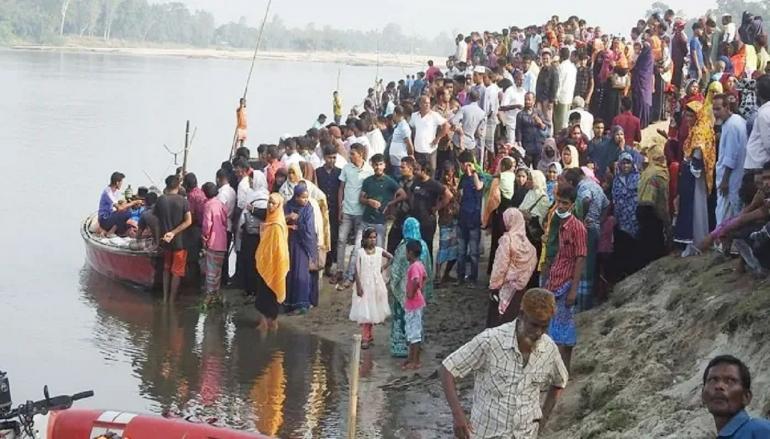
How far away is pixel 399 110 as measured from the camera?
18359mm

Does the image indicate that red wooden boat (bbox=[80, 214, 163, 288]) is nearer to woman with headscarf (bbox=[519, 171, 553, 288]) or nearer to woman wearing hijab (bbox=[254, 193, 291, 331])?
woman wearing hijab (bbox=[254, 193, 291, 331])

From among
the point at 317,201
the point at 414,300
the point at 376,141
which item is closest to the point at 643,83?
the point at 376,141

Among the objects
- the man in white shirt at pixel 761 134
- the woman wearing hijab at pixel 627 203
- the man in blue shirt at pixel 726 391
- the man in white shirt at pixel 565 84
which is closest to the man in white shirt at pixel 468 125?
the man in white shirt at pixel 565 84

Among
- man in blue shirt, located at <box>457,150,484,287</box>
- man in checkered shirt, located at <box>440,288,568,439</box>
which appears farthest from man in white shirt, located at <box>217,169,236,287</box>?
man in checkered shirt, located at <box>440,288,568,439</box>

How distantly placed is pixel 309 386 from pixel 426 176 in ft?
9.59

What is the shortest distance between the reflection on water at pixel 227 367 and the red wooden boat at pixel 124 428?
2788 millimetres

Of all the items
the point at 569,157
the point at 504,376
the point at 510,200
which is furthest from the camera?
the point at 510,200

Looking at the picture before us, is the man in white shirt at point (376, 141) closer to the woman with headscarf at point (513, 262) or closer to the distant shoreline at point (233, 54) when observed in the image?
the woman with headscarf at point (513, 262)

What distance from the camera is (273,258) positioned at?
50.4 feet

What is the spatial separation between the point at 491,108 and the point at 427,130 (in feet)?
5.43

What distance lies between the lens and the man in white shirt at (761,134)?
10602mm

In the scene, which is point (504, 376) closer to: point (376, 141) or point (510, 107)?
point (376, 141)

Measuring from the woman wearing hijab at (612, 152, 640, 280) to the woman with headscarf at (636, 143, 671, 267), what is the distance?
0.08 metres

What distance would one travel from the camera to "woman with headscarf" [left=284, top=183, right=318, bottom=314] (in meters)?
15.3
